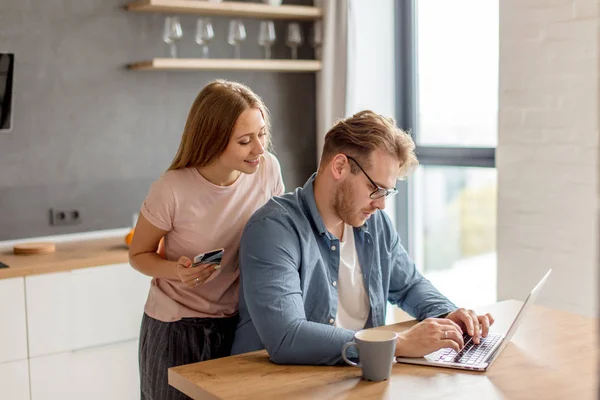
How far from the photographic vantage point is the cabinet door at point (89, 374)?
312 cm

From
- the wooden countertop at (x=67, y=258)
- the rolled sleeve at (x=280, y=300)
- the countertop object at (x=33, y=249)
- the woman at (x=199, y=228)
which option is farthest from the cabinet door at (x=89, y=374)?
the rolled sleeve at (x=280, y=300)

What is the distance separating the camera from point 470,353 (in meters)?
1.86

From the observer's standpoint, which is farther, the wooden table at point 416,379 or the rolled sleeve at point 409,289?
the rolled sleeve at point 409,289

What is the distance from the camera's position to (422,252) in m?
4.48

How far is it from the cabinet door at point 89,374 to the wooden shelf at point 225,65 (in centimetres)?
127

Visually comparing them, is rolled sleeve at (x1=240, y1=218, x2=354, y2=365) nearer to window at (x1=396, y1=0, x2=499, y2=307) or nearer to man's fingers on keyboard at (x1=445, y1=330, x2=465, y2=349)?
man's fingers on keyboard at (x1=445, y1=330, x2=465, y2=349)

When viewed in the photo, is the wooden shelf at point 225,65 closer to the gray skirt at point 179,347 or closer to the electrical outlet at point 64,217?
the electrical outlet at point 64,217

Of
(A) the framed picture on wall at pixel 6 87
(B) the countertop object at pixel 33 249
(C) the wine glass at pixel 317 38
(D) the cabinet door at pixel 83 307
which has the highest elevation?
(C) the wine glass at pixel 317 38

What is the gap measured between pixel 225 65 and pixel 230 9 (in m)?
0.28

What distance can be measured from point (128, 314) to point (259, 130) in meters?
1.39

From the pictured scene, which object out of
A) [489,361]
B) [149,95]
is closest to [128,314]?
[149,95]

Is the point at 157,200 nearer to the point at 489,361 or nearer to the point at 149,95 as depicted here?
the point at 489,361

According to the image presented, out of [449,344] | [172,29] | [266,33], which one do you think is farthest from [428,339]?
[266,33]

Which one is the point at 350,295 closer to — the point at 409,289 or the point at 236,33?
the point at 409,289
